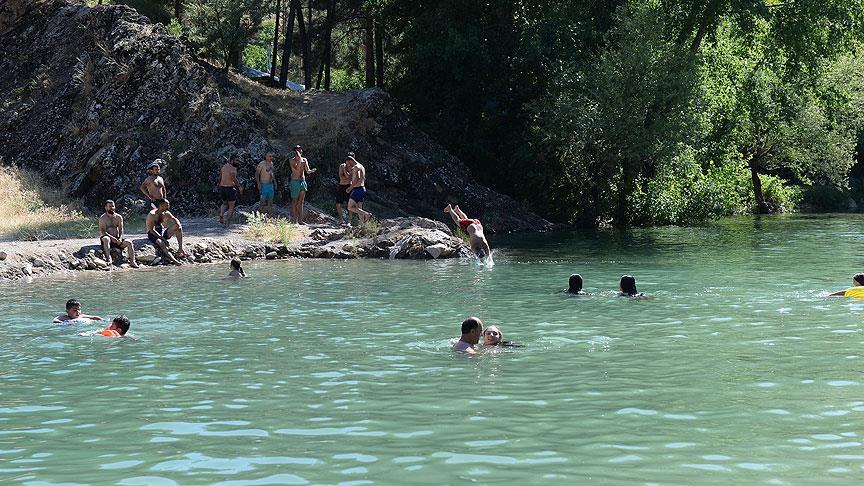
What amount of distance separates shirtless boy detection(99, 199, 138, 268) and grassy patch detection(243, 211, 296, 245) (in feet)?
13.0

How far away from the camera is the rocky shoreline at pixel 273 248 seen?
77.2 feet

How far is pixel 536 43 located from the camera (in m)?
37.1

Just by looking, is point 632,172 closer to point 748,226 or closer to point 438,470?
point 748,226

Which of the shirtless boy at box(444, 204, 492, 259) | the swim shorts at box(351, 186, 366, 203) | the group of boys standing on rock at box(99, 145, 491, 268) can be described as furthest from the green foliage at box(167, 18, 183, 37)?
the shirtless boy at box(444, 204, 492, 259)

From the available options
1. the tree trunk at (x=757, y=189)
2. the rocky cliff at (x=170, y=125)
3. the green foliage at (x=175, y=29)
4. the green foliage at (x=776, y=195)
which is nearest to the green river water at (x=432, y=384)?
the rocky cliff at (x=170, y=125)

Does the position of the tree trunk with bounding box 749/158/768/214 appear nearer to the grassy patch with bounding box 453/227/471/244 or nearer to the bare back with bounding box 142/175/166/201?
the grassy patch with bounding box 453/227/471/244

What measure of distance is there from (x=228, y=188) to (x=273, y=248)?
2717 millimetres

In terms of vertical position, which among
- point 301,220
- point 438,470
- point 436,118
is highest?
point 436,118

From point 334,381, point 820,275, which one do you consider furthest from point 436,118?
point 334,381

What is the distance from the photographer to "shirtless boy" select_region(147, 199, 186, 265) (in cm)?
2517

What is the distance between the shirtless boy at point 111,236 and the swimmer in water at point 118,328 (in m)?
9.79

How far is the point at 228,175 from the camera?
93.0 ft

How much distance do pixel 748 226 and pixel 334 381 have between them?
30644 millimetres

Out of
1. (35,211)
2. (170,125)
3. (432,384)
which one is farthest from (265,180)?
(432,384)
